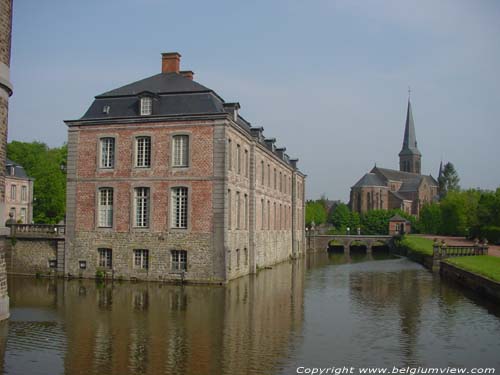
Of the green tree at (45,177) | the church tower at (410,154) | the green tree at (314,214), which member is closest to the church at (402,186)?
the church tower at (410,154)

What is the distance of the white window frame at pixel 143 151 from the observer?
2256 cm

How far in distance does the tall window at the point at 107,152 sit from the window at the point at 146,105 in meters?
1.91

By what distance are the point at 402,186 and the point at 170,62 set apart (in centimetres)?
8298

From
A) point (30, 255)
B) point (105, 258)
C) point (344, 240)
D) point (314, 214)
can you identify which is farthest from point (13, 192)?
point (314, 214)

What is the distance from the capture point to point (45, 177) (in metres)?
44.9

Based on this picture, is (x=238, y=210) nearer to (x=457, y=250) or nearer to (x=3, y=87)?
(x=3, y=87)

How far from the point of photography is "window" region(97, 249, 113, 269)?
22.7 metres

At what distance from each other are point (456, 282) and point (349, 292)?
6093 mm

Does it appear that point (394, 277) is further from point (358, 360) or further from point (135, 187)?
point (358, 360)

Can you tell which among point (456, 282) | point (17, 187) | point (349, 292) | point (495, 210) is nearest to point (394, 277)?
point (456, 282)

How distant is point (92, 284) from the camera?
21000 millimetres

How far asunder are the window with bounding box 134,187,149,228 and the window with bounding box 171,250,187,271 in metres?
1.85

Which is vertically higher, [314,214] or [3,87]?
[3,87]

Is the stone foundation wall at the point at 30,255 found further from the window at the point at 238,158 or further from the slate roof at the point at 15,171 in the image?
the slate roof at the point at 15,171
